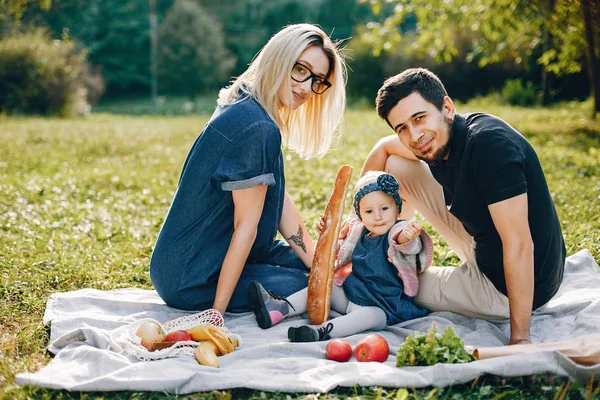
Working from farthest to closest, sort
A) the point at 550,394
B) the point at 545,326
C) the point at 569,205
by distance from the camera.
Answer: the point at 569,205 → the point at 545,326 → the point at 550,394

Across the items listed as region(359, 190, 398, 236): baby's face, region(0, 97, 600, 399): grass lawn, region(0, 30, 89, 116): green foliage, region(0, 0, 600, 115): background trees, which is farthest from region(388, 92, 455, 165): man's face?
region(0, 30, 89, 116): green foliage

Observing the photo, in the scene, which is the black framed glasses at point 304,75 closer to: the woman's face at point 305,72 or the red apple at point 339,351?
the woman's face at point 305,72

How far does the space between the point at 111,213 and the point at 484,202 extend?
465cm

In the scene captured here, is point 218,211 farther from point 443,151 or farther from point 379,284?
point 443,151

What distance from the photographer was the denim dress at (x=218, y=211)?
3570 mm

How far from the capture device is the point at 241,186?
140 inches

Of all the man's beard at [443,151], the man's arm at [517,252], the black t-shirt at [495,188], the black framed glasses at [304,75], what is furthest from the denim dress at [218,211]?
the man's arm at [517,252]

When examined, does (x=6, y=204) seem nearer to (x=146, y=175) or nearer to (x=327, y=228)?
(x=146, y=175)

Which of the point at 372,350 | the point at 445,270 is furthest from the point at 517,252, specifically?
the point at 372,350

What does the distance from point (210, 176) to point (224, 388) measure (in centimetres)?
129

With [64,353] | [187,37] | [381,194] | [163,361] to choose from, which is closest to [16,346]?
[64,353]

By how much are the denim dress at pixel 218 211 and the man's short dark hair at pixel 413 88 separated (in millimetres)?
666

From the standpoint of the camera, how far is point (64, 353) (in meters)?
3.21

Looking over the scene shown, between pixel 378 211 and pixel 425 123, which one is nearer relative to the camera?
pixel 425 123
